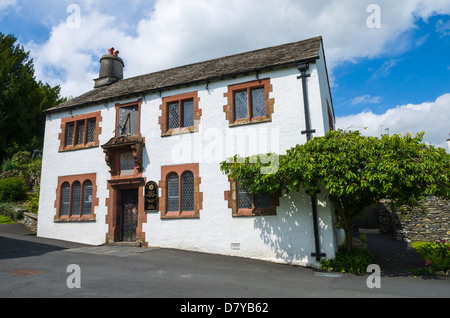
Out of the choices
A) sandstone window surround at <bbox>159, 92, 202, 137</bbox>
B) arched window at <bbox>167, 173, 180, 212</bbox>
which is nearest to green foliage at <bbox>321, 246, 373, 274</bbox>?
arched window at <bbox>167, 173, 180, 212</bbox>

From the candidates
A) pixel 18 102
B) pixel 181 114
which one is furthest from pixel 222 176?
pixel 18 102

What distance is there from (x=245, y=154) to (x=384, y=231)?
1222cm

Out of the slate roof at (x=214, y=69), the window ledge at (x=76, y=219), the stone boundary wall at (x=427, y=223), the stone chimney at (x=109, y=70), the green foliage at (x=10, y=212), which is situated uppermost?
the stone chimney at (x=109, y=70)

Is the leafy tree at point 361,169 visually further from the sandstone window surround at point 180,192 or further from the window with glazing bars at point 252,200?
the sandstone window surround at point 180,192

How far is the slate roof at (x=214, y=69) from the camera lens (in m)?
11.7

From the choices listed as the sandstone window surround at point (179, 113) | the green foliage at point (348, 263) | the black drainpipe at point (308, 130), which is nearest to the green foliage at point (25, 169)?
the sandstone window surround at point (179, 113)

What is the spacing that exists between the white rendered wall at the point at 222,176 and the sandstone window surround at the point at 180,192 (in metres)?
0.24

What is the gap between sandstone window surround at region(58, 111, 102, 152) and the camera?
1433 cm

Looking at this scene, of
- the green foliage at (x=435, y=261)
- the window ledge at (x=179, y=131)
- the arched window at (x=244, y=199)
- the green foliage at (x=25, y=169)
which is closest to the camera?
the green foliage at (x=435, y=261)

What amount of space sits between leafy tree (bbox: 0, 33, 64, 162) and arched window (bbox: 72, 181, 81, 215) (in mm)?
17483

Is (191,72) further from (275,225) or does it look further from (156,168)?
(275,225)

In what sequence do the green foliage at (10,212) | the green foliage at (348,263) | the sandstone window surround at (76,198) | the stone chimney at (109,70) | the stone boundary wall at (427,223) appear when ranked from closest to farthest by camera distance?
the green foliage at (348,263) < the sandstone window surround at (76,198) < the stone boundary wall at (427,223) < the green foliage at (10,212) < the stone chimney at (109,70)

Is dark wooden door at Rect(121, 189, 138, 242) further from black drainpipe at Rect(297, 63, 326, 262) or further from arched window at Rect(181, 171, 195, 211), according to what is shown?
black drainpipe at Rect(297, 63, 326, 262)

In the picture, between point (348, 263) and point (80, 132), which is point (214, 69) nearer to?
point (80, 132)
